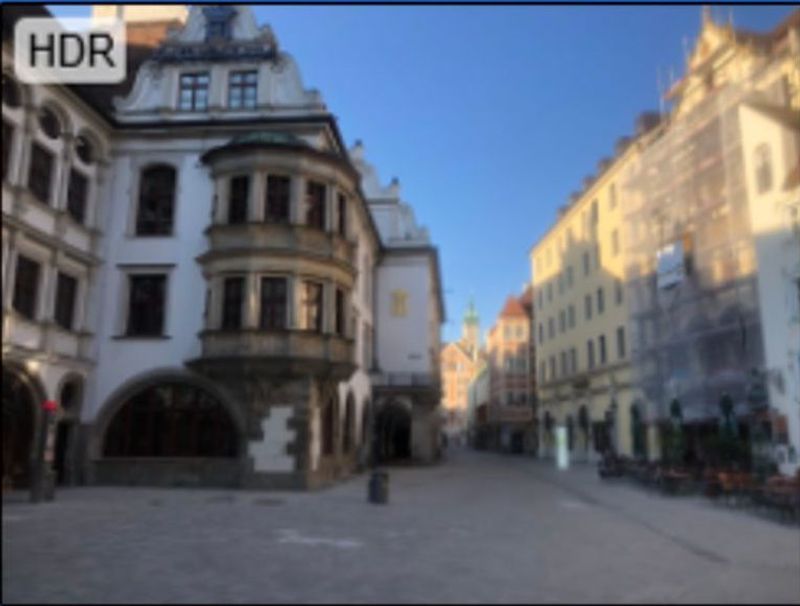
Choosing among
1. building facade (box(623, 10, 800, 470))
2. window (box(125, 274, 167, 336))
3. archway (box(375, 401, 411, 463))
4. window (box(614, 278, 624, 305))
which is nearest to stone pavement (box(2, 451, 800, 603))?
window (box(125, 274, 167, 336))

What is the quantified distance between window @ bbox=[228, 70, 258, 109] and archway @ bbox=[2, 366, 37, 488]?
19.7 meters

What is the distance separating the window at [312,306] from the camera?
70.4 feet

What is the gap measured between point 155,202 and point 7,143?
19.1 m

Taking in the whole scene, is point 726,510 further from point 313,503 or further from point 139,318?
point 139,318

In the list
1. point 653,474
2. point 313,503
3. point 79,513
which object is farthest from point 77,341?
point 653,474

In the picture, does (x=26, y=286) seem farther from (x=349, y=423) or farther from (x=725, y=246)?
(x=725, y=246)

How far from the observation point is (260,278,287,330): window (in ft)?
69.1

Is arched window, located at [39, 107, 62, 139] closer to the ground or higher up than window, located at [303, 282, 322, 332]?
closer to the ground

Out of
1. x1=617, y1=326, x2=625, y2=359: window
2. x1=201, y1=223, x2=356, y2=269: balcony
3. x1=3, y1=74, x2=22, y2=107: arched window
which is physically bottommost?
x1=3, y1=74, x2=22, y2=107: arched window

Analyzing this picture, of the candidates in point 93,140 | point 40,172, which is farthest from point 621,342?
point 40,172

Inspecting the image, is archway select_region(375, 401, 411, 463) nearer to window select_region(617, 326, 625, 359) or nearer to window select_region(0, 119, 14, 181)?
window select_region(617, 326, 625, 359)

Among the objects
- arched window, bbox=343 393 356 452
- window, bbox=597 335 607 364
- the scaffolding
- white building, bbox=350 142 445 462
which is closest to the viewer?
the scaffolding

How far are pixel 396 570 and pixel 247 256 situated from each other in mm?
14238

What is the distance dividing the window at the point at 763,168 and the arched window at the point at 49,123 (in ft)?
81.9
